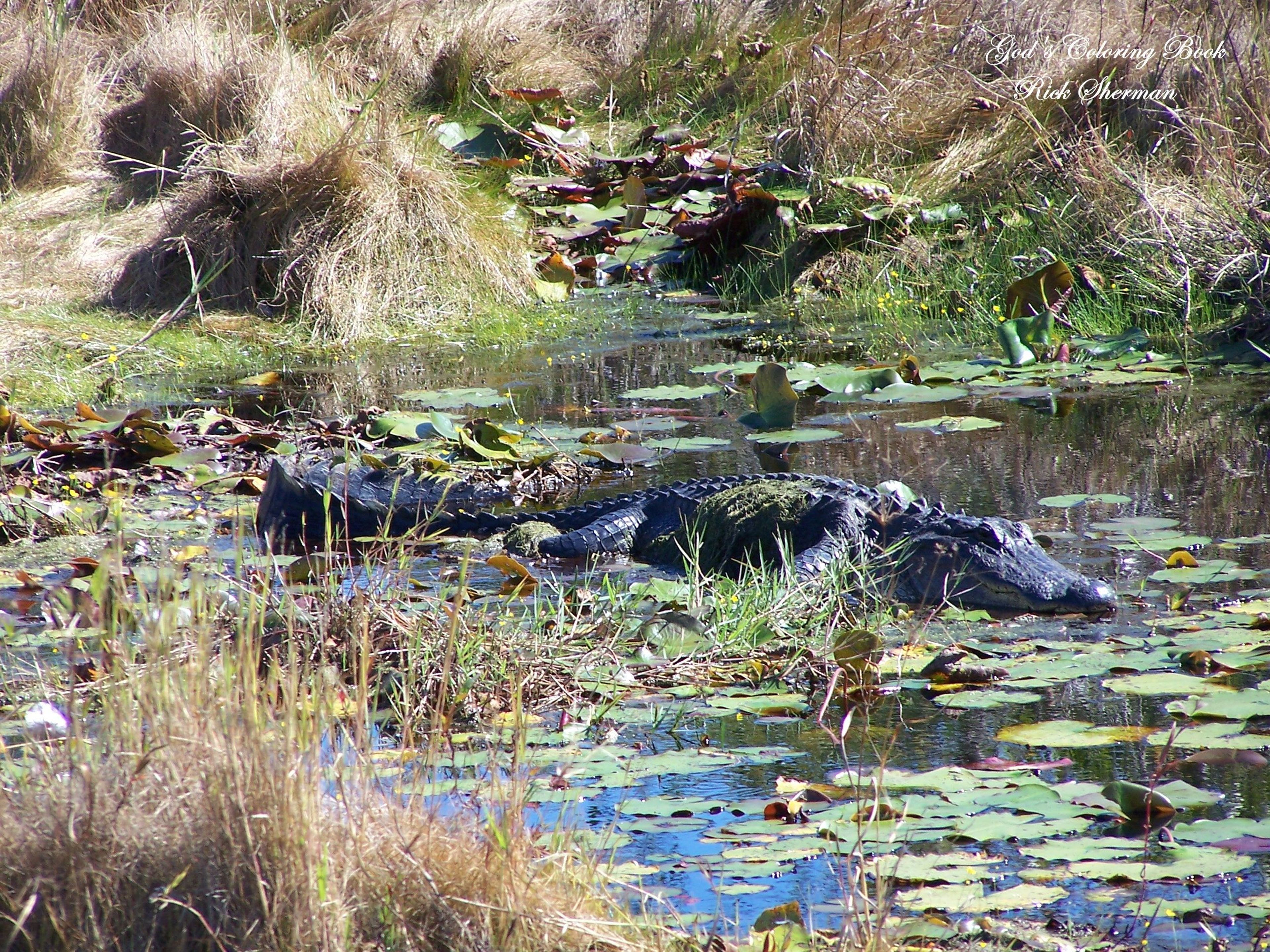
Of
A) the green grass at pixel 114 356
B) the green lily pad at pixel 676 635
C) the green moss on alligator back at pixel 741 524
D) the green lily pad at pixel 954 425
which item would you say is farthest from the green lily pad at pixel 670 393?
the green lily pad at pixel 676 635

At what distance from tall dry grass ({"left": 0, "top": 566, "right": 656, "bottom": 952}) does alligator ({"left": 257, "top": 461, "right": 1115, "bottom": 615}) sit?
2031 millimetres

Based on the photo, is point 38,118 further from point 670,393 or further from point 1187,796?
point 1187,796

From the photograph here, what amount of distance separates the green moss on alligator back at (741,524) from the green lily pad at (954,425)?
1289 millimetres

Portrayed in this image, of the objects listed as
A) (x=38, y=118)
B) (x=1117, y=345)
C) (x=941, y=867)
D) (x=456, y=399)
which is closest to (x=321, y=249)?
(x=456, y=399)

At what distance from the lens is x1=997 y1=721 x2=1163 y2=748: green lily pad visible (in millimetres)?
2482

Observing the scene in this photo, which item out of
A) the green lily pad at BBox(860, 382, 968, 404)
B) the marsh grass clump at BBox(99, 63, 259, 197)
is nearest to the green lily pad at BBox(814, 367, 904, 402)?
the green lily pad at BBox(860, 382, 968, 404)

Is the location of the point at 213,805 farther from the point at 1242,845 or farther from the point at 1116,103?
the point at 1116,103

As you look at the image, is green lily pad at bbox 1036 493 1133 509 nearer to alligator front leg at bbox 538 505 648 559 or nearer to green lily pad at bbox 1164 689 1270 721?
alligator front leg at bbox 538 505 648 559

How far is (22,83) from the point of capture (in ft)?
30.0

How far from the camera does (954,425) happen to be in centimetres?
546

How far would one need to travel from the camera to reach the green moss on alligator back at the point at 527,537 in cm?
440

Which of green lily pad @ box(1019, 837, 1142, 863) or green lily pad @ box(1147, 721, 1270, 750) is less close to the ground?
green lily pad @ box(1019, 837, 1142, 863)

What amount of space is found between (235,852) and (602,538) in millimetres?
2809

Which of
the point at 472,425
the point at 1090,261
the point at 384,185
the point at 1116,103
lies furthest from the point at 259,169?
the point at 1116,103
